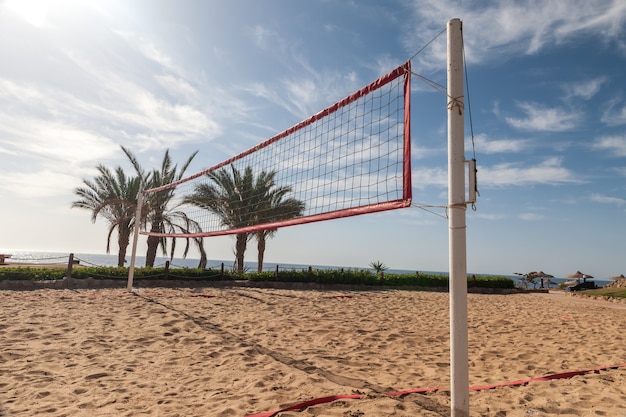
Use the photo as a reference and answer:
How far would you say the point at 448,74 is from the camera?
9.49 feet

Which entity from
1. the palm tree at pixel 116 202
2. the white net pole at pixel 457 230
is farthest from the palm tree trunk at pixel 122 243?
the white net pole at pixel 457 230

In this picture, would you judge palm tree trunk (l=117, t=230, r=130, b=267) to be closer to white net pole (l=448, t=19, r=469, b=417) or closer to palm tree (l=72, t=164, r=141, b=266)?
palm tree (l=72, t=164, r=141, b=266)

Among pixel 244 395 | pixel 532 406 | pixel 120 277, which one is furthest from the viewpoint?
pixel 120 277

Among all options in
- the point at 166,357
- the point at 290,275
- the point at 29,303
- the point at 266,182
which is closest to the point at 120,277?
the point at 29,303

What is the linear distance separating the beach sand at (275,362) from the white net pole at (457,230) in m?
0.54

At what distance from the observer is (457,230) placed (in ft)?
8.71

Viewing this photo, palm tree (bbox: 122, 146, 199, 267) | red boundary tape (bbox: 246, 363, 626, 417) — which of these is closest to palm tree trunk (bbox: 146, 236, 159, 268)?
palm tree (bbox: 122, 146, 199, 267)

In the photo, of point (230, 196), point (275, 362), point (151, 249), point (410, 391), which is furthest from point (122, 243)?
point (410, 391)

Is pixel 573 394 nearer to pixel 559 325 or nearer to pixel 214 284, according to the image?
pixel 559 325

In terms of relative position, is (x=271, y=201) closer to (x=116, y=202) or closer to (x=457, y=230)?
(x=116, y=202)

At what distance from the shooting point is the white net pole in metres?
2.54

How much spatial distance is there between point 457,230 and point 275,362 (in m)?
2.67

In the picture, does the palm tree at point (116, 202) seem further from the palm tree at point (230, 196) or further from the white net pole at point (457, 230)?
the white net pole at point (457, 230)

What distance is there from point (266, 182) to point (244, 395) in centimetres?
1456
